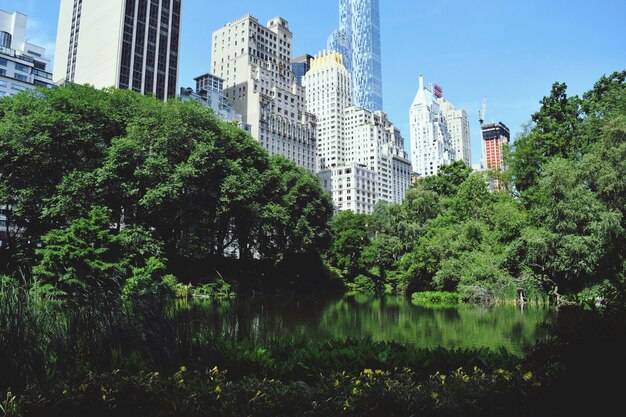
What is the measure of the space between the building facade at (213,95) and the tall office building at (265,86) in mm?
4430

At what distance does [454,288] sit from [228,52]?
96370mm

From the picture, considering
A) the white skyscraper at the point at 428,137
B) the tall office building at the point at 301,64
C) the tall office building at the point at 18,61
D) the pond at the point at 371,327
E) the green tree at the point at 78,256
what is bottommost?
the pond at the point at 371,327

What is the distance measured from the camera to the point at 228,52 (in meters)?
113

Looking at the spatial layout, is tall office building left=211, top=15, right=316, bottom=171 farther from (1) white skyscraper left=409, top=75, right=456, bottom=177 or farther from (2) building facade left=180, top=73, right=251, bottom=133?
(1) white skyscraper left=409, top=75, right=456, bottom=177

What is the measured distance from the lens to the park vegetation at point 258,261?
414 centimetres

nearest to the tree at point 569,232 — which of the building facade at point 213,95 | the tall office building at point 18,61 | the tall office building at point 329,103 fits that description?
the tall office building at point 18,61

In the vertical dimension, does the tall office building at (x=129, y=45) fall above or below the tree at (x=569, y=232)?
above

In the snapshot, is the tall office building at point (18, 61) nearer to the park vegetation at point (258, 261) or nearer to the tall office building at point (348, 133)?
the park vegetation at point (258, 261)

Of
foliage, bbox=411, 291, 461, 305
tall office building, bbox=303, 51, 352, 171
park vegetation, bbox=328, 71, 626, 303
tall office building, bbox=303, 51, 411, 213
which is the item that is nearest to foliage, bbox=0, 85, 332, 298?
foliage, bbox=411, 291, 461, 305

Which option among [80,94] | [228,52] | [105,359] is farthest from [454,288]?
[228,52]

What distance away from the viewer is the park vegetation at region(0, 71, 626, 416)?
414 centimetres

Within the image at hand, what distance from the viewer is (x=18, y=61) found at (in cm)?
7425

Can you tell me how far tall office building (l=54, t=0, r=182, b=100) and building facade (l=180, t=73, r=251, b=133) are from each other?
4.96 meters

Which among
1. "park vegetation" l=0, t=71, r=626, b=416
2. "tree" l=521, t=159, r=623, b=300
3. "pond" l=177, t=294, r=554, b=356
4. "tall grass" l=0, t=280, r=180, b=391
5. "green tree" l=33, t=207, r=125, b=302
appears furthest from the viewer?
"tree" l=521, t=159, r=623, b=300
